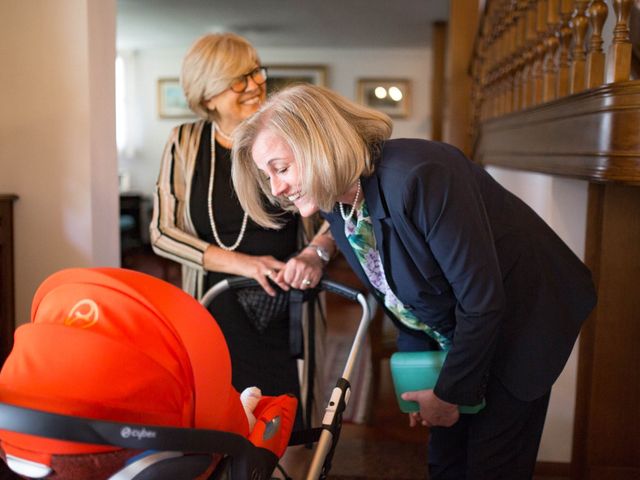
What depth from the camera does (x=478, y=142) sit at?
4.30m

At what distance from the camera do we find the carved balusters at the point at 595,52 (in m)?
1.90

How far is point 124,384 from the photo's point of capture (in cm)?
95

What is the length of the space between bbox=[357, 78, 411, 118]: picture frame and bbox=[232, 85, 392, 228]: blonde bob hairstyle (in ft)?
29.0

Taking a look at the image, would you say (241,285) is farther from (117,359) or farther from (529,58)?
(529,58)

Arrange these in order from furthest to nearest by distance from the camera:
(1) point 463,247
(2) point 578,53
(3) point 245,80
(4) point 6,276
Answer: (4) point 6,276 → (2) point 578,53 → (3) point 245,80 → (1) point 463,247

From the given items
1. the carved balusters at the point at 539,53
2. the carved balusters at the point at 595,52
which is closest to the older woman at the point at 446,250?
the carved balusters at the point at 595,52

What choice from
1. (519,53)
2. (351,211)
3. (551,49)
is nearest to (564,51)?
(551,49)

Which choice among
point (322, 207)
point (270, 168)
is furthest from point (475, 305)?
point (270, 168)

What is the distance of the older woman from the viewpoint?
130 centimetres

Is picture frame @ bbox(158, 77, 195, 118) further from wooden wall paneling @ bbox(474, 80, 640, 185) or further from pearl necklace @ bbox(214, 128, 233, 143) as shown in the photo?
pearl necklace @ bbox(214, 128, 233, 143)

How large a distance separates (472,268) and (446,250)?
6 centimetres

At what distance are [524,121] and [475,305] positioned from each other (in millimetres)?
1567

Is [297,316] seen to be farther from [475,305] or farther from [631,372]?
[631,372]

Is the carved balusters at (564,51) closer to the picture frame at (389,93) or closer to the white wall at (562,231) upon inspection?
the white wall at (562,231)
